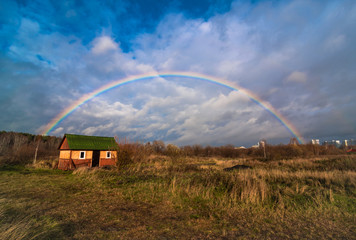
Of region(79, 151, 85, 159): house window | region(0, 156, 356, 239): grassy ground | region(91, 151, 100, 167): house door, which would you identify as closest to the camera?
region(0, 156, 356, 239): grassy ground

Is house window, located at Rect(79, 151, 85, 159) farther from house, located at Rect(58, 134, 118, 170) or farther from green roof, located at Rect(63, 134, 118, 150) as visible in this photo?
green roof, located at Rect(63, 134, 118, 150)

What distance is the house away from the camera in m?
23.8

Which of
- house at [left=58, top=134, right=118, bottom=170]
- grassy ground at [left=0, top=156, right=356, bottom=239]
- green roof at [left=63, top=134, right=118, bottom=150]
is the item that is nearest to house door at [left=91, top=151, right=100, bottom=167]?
house at [left=58, top=134, right=118, bottom=170]

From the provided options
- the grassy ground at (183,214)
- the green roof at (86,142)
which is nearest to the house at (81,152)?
the green roof at (86,142)

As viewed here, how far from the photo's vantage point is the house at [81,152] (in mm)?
23750

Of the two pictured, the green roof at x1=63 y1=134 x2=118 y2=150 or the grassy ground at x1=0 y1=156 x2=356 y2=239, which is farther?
the green roof at x1=63 y1=134 x2=118 y2=150

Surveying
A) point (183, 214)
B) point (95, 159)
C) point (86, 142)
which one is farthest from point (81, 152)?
point (183, 214)

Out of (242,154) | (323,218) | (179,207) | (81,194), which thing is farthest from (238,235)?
(242,154)

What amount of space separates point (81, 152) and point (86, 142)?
6.05 ft

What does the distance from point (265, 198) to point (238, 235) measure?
13.3 ft

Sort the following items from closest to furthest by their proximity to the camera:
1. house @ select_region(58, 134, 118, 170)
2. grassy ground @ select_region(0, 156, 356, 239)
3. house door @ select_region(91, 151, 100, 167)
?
grassy ground @ select_region(0, 156, 356, 239), house @ select_region(58, 134, 118, 170), house door @ select_region(91, 151, 100, 167)

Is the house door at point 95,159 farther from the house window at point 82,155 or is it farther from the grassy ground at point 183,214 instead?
the grassy ground at point 183,214

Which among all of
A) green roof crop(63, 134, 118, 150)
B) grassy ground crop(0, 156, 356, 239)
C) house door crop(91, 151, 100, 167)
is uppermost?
green roof crop(63, 134, 118, 150)

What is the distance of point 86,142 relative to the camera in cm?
2620
